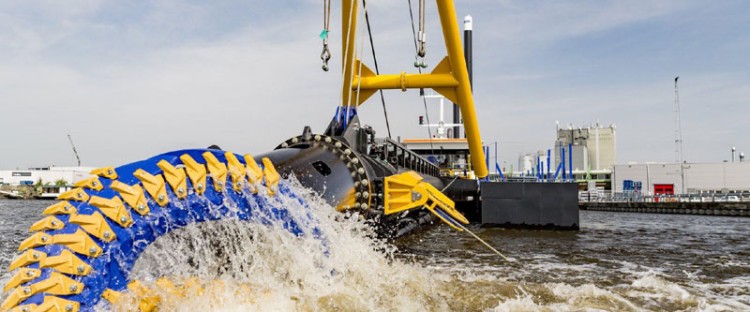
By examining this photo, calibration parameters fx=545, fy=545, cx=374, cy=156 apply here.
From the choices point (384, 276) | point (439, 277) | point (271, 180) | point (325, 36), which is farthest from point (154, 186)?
point (325, 36)

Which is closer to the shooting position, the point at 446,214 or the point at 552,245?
the point at 446,214

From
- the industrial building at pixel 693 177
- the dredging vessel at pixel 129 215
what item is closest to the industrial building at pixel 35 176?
the industrial building at pixel 693 177

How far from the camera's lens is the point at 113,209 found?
11.1 ft

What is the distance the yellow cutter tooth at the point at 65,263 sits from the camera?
318 cm

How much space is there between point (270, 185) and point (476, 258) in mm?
6102

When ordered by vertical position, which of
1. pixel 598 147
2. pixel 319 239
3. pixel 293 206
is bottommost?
pixel 319 239

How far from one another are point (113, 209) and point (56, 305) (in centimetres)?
62

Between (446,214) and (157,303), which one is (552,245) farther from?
(157,303)

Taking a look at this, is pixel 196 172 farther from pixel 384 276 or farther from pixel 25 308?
pixel 384 276

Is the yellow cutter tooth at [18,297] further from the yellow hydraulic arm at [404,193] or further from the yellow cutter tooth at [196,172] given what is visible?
the yellow hydraulic arm at [404,193]

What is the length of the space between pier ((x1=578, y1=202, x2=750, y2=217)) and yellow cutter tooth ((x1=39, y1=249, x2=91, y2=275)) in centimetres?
3865

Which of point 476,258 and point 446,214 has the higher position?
point 446,214

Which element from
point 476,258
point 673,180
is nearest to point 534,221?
point 476,258

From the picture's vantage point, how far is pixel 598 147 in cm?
12812
